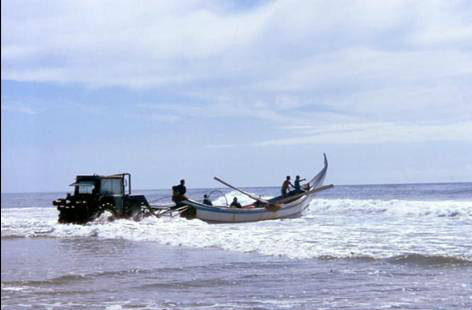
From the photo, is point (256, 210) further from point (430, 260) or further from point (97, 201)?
point (430, 260)

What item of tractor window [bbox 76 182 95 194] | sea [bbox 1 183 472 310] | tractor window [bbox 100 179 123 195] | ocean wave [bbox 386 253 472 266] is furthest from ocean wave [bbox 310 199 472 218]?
ocean wave [bbox 386 253 472 266]

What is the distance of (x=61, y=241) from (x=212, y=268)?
26.9 feet

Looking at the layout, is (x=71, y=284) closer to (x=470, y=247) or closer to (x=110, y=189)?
(x=470, y=247)

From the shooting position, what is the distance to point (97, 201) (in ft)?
79.5

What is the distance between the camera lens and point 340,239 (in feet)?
53.4

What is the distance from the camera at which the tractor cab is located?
24.0m

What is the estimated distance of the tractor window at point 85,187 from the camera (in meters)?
24.7

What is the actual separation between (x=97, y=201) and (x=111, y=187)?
857 millimetres

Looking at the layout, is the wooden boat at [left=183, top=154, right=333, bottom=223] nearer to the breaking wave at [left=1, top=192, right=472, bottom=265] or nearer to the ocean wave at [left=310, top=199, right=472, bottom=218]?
the breaking wave at [left=1, top=192, right=472, bottom=265]

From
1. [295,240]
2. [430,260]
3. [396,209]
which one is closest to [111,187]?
[295,240]

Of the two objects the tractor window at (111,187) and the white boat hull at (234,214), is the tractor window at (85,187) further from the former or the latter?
the white boat hull at (234,214)

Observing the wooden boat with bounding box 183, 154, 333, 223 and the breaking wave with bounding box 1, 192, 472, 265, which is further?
the wooden boat with bounding box 183, 154, 333, 223

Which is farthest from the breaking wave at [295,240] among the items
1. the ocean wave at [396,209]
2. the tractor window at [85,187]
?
the ocean wave at [396,209]

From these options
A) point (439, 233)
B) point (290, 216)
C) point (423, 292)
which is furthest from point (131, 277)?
point (290, 216)
